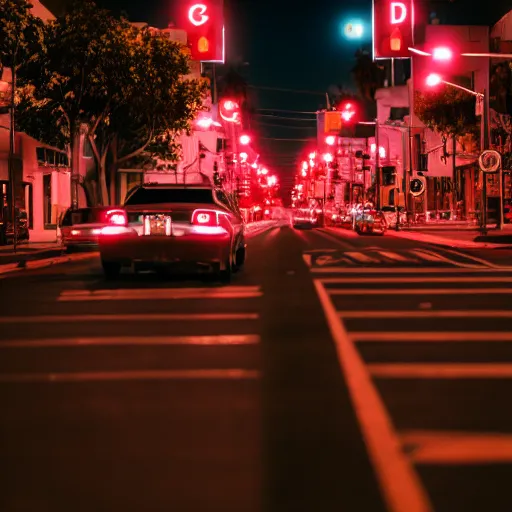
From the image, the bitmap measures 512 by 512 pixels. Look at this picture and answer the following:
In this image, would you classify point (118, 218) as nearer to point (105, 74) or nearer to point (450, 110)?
point (105, 74)

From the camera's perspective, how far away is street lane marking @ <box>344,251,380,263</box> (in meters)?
24.5

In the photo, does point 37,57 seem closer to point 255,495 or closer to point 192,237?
point 192,237

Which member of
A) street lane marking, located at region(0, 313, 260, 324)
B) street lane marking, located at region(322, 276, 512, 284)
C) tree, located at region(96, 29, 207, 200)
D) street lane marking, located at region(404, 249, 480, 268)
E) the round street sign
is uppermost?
tree, located at region(96, 29, 207, 200)

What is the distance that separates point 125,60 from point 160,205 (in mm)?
23571

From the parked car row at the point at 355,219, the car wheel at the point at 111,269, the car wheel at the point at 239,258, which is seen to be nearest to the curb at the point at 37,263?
the car wheel at the point at 111,269

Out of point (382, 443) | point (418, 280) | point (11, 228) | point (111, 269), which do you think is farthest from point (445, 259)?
point (382, 443)

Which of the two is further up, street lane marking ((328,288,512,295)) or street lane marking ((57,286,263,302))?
street lane marking ((57,286,263,302))

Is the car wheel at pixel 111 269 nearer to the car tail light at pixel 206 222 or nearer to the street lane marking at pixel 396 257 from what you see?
the car tail light at pixel 206 222

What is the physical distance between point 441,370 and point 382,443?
266 cm

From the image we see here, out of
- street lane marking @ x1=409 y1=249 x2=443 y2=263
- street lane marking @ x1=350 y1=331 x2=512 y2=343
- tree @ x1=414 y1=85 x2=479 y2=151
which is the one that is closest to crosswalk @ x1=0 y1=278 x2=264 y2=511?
street lane marking @ x1=350 y1=331 x2=512 y2=343

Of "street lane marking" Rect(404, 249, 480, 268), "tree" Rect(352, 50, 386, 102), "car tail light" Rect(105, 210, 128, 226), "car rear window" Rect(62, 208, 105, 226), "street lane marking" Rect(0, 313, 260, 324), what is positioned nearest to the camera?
"street lane marking" Rect(0, 313, 260, 324)

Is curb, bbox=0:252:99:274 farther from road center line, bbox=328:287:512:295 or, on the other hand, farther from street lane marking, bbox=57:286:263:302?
road center line, bbox=328:287:512:295

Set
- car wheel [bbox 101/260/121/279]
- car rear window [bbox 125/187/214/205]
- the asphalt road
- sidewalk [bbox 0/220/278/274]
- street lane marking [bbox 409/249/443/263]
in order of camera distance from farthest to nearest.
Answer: street lane marking [bbox 409/249/443/263]
sidewalk [bbox 0/220/278/274]
car rear window [bbox 125/187/214/205]
car wheel [bbox 101/260/121/279]
the asphalt road

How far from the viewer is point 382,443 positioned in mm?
5879
